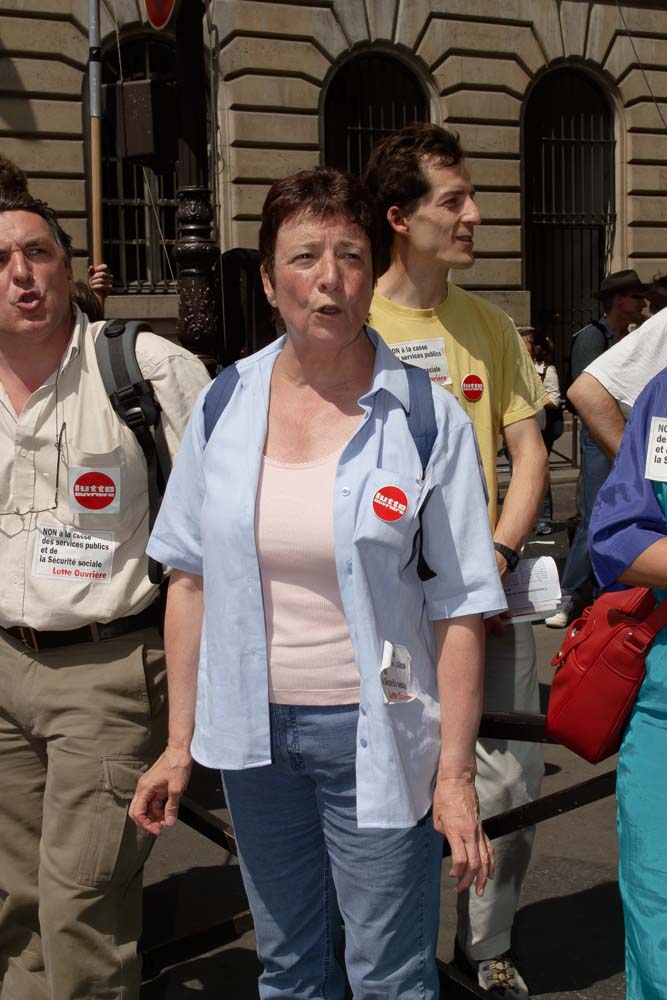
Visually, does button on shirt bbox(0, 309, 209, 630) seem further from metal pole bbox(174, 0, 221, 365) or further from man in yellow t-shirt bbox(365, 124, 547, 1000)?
metal pole bbox(174, 0, 221, 365)

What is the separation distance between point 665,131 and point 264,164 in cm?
652

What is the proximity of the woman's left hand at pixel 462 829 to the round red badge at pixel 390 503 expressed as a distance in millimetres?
473

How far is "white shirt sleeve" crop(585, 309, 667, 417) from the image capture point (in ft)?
11.4

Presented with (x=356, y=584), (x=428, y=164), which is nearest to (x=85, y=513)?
(x=356, y=584)

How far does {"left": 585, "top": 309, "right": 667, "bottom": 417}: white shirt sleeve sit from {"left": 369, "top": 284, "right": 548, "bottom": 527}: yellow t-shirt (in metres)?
0.27

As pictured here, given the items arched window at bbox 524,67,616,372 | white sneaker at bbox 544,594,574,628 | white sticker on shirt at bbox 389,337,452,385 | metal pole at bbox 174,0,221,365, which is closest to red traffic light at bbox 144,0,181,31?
metal pole at bbox 174,0,221,365

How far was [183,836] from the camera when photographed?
15.9 ft

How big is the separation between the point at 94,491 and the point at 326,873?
0.99 metres

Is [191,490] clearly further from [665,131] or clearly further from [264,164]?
[665,131]

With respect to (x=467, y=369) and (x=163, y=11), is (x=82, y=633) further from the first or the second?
(x=163, y=11)

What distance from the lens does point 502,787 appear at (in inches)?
129

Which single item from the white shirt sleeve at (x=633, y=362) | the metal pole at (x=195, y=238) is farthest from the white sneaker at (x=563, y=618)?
the white shirt sleeve at (x=633, y=362)

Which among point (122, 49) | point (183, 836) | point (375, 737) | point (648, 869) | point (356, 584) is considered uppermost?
Result: point (122, 49)

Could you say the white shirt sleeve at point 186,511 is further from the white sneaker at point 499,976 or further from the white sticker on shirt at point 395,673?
the white sneaker at point 499,976
